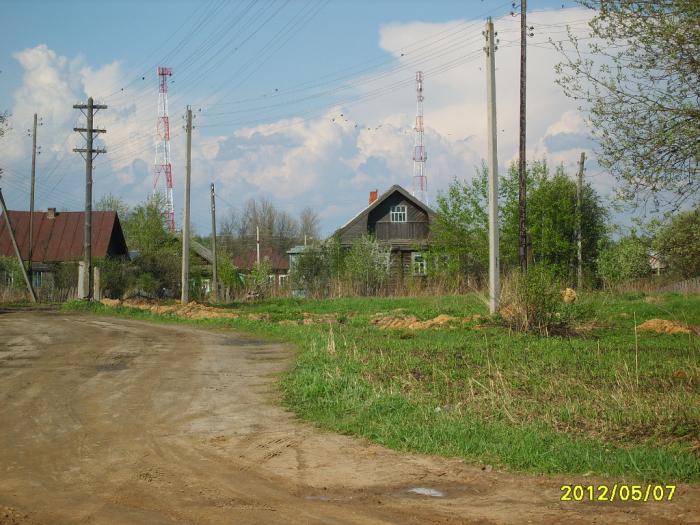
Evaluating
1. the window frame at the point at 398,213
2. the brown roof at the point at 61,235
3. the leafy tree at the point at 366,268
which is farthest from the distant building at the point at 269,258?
the leafy tree at the point at 366,268

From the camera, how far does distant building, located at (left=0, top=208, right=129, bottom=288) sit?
49.1 m

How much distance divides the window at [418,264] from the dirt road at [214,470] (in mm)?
34437

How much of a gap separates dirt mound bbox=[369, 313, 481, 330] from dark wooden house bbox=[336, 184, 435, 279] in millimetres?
25938

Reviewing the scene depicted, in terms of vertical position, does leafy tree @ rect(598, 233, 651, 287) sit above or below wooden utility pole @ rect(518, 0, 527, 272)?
below

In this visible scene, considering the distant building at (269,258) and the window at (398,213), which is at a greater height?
the window at (398,213)

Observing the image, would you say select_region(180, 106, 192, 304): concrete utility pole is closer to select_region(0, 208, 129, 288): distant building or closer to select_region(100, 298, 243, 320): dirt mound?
select_region(100, 298, 243, 320): dirt mound

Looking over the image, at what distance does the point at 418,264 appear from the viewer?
48250 millimetres

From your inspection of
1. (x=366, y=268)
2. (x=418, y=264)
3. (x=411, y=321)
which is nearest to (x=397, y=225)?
(x=418, y=264)

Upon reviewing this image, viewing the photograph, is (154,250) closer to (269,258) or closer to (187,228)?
(187,228)

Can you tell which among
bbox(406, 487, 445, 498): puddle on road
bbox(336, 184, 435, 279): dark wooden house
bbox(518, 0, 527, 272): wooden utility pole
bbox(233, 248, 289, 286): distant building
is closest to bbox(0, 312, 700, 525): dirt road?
bbox(406, 487, 445, 498): puddle on road

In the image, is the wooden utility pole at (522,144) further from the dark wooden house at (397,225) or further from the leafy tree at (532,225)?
the dark wooden house at (397,225)

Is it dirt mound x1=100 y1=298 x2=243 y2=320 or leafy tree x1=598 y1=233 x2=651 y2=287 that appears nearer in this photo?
dirt mound x1=100 y1=298 x2=243 y2=320

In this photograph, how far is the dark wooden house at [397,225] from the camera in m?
50.1

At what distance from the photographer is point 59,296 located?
4094 centimetres
